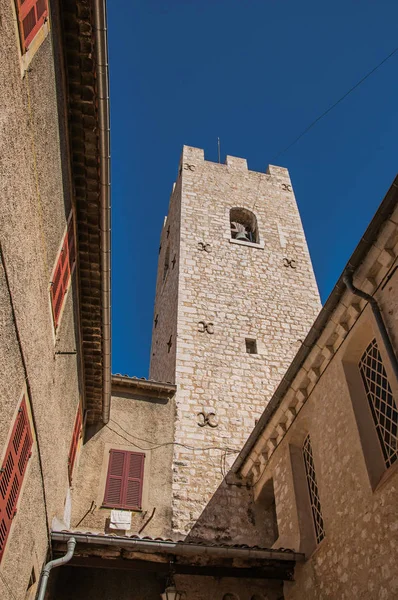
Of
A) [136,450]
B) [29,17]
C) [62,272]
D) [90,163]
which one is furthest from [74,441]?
[29,17]

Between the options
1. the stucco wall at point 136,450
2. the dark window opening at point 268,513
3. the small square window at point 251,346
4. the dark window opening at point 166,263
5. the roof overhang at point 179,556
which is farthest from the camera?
the dark window opening at point 166,263

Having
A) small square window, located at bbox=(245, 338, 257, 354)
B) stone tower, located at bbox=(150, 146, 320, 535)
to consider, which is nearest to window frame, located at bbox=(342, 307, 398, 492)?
stone tower, located at bbox=(150, 146, 320, 535)

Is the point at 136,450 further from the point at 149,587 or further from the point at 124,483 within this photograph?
the point at 149,587

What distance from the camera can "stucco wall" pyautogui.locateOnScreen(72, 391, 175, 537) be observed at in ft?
30.9

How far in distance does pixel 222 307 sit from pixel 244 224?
529 cm

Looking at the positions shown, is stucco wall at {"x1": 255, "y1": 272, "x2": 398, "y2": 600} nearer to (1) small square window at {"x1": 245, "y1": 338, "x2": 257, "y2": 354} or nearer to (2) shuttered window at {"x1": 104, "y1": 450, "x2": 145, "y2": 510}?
(2) shuttered window at {"x1": 104, "y1": 450, "x2": 145, "y2": 510}

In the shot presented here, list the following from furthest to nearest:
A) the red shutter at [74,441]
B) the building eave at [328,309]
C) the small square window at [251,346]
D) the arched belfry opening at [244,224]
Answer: the arched belfry opening at [244,224] < the small square window at [251,346] < the red shutter at [74,441] < the building eave at [328,309]

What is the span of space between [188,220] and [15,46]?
12.9 metres

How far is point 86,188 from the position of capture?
6.36 m

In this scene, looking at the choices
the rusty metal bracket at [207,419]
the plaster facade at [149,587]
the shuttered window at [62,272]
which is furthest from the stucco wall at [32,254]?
the rusty metal bracket at [207,419]

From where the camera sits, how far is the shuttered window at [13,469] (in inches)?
185

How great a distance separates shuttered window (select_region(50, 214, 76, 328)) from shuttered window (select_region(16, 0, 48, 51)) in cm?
239

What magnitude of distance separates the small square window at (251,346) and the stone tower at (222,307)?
3 cm

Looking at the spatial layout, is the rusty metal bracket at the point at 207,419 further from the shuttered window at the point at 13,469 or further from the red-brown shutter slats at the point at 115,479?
the shuttered window at the point at 13,469
